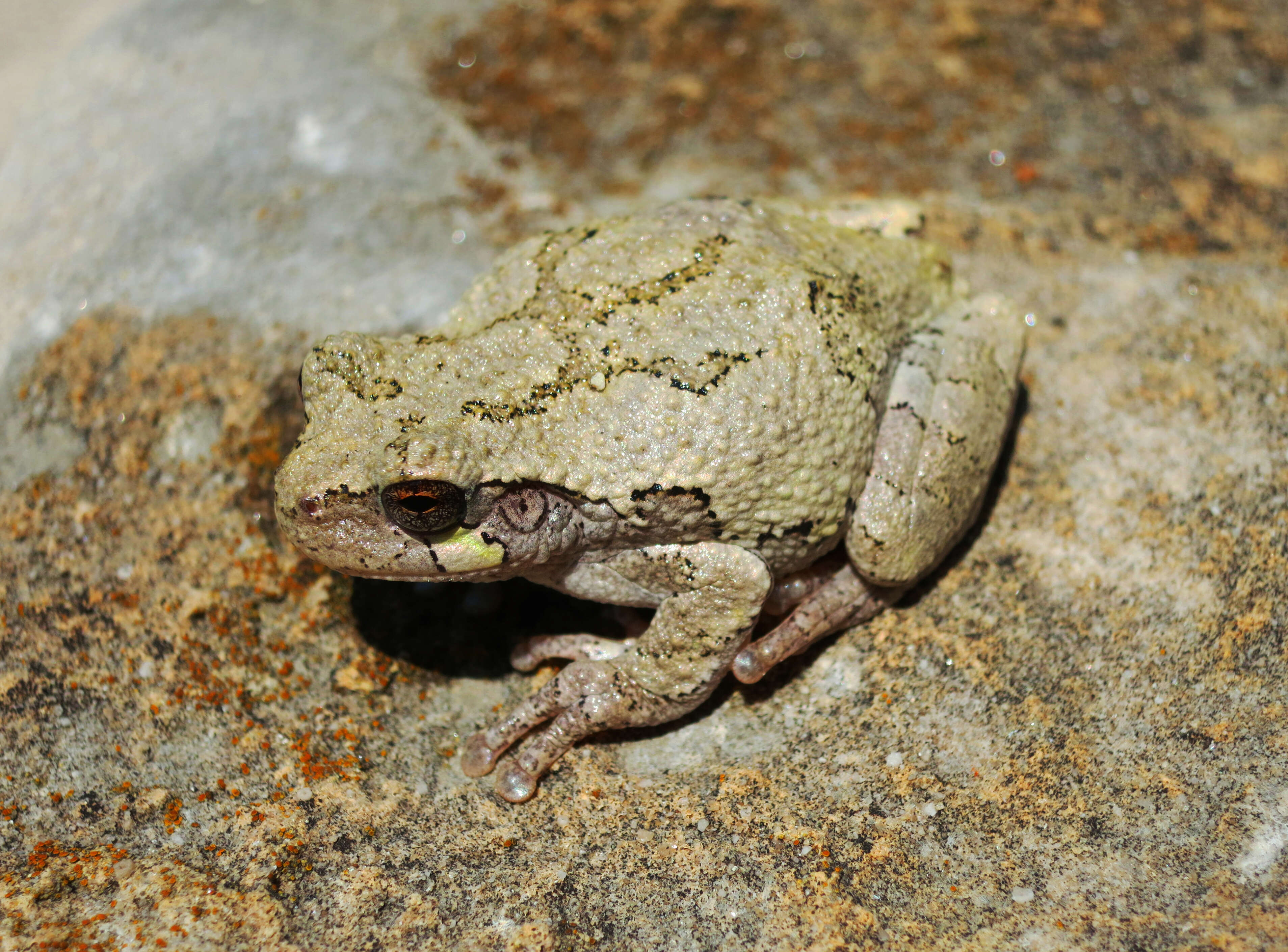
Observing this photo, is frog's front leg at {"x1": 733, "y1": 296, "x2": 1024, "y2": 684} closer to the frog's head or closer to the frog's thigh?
the frog's thigh

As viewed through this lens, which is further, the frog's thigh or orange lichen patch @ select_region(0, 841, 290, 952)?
the frog's thigh

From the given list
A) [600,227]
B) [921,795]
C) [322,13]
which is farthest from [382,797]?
[322,13]

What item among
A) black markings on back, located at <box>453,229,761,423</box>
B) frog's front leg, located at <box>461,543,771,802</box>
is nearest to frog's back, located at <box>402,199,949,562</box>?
black markings on back, located at <box>453,229,761,423</box>

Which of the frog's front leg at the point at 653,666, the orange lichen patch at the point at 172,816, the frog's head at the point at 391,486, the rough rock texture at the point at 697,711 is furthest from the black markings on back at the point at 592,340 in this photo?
the orange lichen patch at the point at 172,816

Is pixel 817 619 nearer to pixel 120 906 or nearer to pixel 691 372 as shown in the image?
pixel 691 372

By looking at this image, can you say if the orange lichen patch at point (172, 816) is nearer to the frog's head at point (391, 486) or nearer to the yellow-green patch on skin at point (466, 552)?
the frog's head at point (391, 486)

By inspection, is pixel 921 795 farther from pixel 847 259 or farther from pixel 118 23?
pixel 118 23

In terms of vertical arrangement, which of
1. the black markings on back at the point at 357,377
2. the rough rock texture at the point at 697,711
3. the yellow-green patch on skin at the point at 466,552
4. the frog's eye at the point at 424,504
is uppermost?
the black markings on back at the point at 357,377

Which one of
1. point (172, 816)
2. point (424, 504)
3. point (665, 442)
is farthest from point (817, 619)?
point (172, 816)
